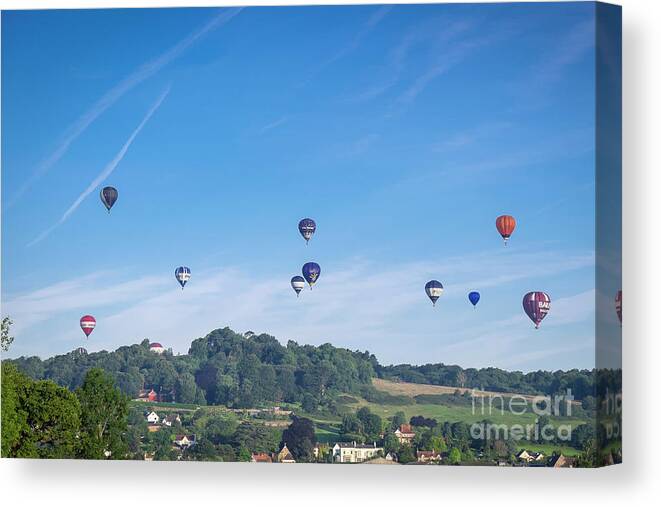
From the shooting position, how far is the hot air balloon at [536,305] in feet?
50.1

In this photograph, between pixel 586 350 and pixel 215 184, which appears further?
pixel 215 184

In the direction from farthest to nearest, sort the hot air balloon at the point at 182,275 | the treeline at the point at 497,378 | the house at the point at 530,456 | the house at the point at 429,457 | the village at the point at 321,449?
the hot air balloon at the point at 182,275, the house at the point at 429,457, the village at the point at 321,449, the house at the point at 530,456, the treeline at the point at 497,378

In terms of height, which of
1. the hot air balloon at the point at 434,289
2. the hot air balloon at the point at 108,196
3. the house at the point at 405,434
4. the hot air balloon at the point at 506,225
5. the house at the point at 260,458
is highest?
the hot air balloon at the point at 108,196

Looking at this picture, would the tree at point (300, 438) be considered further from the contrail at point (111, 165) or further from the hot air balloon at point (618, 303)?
the hot air balloon at point (618, 303)

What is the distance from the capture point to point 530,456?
50.5 ft

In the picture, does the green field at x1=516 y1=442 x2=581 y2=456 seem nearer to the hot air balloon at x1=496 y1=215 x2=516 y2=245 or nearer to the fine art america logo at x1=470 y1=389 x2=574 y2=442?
the fine art america logo at x1=470 y1=389 x2=574 y2=442

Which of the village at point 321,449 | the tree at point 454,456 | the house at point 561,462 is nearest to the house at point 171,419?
the village at point 321,449

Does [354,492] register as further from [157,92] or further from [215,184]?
[157,92]

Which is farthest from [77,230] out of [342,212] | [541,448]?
[541,448]

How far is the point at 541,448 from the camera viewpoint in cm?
1536

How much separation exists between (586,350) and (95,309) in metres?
5.16

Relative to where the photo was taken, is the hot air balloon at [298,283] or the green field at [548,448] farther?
the hot air balloon at [298,283]

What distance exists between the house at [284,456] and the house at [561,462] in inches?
106

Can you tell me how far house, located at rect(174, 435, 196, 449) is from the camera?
16188mm
